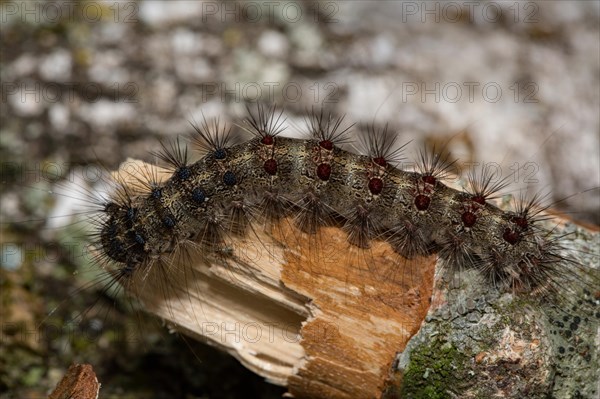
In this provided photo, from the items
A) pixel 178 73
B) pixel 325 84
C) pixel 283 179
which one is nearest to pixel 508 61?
pixel 325 84

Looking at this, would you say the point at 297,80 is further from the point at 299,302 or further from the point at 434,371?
the point at 434,371

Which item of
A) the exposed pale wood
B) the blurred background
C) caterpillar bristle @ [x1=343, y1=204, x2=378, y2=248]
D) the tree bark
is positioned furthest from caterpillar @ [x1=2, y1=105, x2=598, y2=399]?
the blurred background

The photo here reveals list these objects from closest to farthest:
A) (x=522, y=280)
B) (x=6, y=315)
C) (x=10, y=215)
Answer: (x=522, y=280)
(x=6, y=315)
(x=10, y=215)

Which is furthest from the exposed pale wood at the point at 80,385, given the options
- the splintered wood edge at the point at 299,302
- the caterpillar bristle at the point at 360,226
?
the caterpillar bristle at the point at 360,226

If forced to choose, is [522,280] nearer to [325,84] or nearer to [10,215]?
[325,84]

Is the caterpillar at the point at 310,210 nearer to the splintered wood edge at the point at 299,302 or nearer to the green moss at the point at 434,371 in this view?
the splintered wood edge at the point at 299,302

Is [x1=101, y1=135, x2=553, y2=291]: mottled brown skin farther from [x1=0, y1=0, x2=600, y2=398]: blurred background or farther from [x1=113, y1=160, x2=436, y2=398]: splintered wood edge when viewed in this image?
[x1=0, y1=0, x2=600, y2=398]: blurred background

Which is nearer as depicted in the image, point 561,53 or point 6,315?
point 6,315
